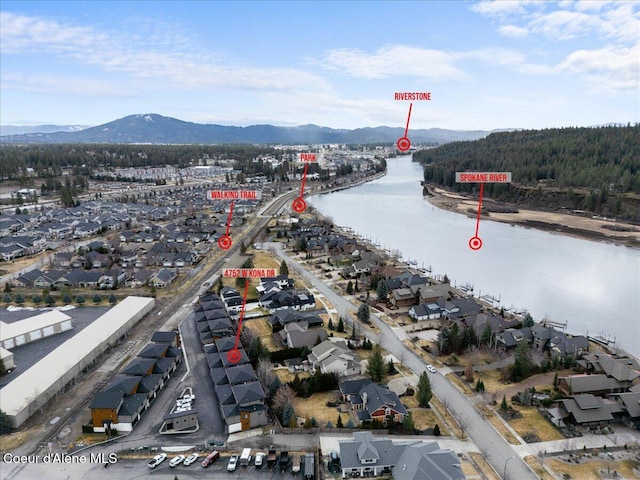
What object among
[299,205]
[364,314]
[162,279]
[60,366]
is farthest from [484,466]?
[299,205]

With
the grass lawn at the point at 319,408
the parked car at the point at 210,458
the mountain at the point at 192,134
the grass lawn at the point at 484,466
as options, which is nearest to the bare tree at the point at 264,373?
the grass lawn at the point at 319,408

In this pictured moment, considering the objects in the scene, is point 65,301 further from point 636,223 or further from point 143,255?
point 636,223

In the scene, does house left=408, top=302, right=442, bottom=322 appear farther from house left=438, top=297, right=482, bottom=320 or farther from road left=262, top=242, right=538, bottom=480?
road left=262, top=242, right=538, bottom=480

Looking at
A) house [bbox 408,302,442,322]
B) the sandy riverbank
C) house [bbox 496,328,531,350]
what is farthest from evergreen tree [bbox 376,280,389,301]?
the sandy riverbank

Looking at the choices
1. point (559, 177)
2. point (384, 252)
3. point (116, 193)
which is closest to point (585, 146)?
point (559, 177)

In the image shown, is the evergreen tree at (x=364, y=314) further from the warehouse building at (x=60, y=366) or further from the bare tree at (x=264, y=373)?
the warehouse building at (x=60, y=366)

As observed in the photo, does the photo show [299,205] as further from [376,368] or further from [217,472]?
[217,472]
